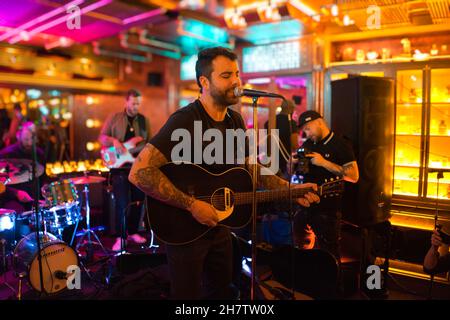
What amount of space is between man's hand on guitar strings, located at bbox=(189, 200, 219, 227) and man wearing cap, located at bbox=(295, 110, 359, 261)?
5.62 ft

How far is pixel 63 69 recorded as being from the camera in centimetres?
906

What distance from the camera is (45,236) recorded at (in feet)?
12.9

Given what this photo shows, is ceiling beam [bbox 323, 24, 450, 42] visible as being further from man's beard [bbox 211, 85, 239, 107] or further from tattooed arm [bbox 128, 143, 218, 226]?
tattooed arm [bbox 128, 143, 218, 226]

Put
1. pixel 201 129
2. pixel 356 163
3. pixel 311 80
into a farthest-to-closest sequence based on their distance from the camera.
A: pixel 311 80, pixel 356 163, pixel 201 129

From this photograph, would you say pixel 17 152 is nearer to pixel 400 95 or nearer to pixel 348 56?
pixel 348 56

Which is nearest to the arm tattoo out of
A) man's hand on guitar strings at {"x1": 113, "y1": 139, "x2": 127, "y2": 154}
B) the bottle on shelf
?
man's hand on guitar strings at {"x1": 113, "y1": 139, "x2": 127, "y2": 154}

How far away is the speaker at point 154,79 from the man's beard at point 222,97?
330 inches

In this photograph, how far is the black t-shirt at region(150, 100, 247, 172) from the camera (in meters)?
2.34

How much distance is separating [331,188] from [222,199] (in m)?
1.11

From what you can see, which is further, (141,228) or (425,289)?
(141,228)

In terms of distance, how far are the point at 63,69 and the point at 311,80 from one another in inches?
244

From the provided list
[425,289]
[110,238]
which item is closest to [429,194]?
[425,289]
